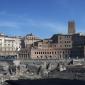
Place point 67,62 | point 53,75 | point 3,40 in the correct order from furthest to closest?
point 3,40 < point 67,62 < point 53,75

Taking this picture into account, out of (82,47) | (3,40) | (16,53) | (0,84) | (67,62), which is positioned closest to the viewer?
(0,84)

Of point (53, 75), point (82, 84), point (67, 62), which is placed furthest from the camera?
point (67, 62)

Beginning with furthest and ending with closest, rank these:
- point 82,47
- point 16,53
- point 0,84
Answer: point 16,53, point 82,47, point 0,84

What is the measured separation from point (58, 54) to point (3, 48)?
1889 cm

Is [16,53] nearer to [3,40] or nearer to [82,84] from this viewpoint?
[3,40]

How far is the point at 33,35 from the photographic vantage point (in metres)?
122

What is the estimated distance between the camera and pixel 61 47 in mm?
100625

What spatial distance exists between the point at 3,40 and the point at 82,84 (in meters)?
66.6

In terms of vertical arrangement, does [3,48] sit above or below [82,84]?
above

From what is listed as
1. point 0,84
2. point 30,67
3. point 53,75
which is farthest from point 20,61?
point 0,84

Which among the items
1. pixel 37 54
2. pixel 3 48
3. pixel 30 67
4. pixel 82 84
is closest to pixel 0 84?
pixel 82 84

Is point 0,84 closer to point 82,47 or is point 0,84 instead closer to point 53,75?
point 53,75

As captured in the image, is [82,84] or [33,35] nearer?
[82,84]

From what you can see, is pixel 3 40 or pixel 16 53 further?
pixel 3 40
